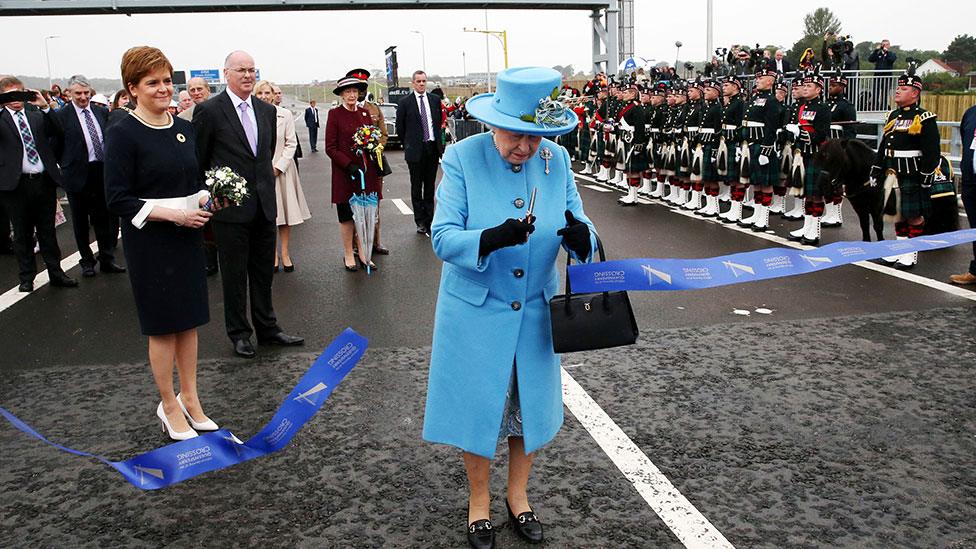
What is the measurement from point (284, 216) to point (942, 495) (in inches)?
281

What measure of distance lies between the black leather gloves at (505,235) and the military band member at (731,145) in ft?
32.1

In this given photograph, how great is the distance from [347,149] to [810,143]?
5880 mm

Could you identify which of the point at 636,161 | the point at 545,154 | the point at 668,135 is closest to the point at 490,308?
the point at 545,154

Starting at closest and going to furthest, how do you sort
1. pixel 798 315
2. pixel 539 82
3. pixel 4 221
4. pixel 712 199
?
1. pixel 539 82
2. pixel 798 315
3. pixel 4 221
4. pixel 712 199

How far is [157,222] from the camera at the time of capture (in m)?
4.62

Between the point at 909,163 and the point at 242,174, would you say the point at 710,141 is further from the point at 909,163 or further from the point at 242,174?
the point at 242,174

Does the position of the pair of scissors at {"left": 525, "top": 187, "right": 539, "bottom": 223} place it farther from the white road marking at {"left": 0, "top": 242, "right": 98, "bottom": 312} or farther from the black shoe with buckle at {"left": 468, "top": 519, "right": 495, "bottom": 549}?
the white road marking at {"left": 0, "top": 242, "right": 98, "bottom": 312}

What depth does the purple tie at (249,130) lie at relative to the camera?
19.8 ft

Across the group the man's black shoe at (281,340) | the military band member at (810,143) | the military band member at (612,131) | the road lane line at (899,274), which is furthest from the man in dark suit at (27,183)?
the military band member at (612,131)

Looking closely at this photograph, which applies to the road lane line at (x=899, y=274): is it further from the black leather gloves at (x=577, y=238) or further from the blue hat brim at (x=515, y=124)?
the blue hat brim at (x=515, y=124)

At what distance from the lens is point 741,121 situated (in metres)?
12.3

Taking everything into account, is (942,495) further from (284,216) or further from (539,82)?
(284,216)

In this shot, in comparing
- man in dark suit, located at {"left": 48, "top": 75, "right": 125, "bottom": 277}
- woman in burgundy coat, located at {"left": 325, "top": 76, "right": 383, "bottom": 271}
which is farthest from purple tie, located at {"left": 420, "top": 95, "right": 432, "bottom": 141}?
man in dark suit, located at {"left": 48, "top": 75, "right": 125, "bottom": 277}

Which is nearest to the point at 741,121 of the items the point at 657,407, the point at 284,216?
the point at 284,216
